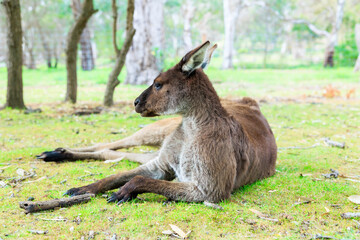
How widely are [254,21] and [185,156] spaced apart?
4486cm

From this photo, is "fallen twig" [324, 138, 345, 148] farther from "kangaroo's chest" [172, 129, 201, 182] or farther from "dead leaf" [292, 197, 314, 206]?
"kangaroo's chest" [172, 129, 201, 182]

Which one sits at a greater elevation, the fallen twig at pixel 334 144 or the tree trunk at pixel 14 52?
the tree trunk at pixel 14 52

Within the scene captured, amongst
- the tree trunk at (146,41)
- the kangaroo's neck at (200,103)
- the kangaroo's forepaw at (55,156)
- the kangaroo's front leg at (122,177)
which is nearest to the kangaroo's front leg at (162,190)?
the kangaroo's front leg at (122,177)

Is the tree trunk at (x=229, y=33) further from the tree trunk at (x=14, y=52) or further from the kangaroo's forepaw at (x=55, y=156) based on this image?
the kangaroo's forepaw at (x=55, y=156)

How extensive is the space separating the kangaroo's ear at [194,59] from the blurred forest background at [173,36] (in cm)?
498

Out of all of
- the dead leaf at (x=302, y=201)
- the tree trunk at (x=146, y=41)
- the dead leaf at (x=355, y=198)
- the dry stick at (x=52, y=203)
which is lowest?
the dead leaf at (x=302, y=201)

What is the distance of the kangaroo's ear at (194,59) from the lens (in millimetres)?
3061

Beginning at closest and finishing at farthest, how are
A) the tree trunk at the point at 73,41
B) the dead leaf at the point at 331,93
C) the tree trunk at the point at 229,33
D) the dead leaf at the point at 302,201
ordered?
the dead leaf at the point at 302,201 < the tree trunk at the point at 73,41 < the dead leaf at the point at 331,93 < the tree trunk at the point at 229,33

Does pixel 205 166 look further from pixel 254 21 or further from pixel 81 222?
pixel 254 21

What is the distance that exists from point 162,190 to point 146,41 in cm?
965

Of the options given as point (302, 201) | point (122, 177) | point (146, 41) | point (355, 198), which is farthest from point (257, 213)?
point (146, 41)

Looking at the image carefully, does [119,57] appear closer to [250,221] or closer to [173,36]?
[250,221]

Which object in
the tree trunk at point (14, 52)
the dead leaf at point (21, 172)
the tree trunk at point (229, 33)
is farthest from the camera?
the tree trunk at point (229, 33)

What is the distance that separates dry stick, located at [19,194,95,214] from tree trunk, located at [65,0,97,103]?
5467 millimetres
